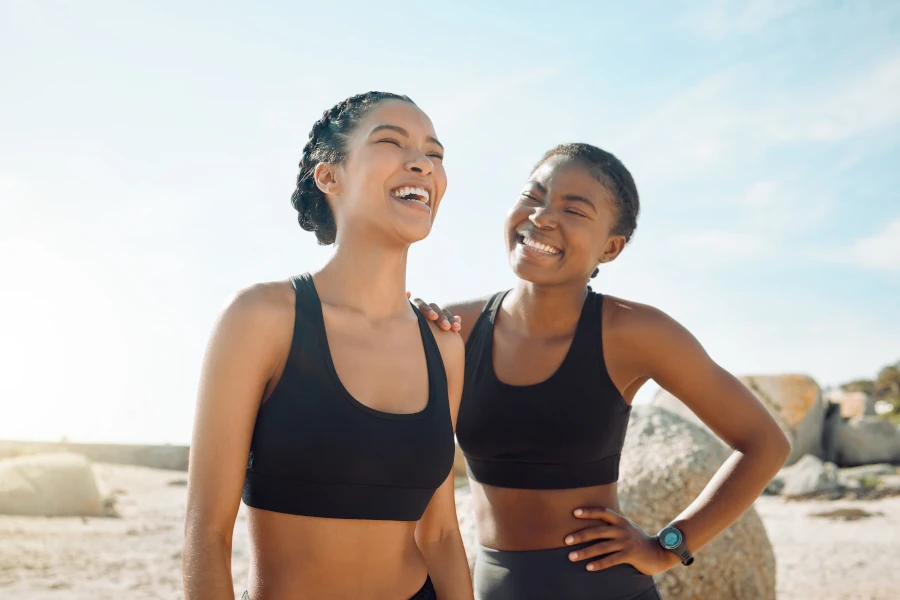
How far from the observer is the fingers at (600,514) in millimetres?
3102

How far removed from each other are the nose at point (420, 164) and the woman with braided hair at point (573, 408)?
1.00m

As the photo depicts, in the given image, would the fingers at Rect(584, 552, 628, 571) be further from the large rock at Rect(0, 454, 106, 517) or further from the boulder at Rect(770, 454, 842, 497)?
the boulder at Rect(770, 454, 842, 497)

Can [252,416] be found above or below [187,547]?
above

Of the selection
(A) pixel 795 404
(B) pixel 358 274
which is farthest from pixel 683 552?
(A) pixel 795 404

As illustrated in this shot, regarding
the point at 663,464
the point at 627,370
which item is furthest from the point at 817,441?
the point at 627,370

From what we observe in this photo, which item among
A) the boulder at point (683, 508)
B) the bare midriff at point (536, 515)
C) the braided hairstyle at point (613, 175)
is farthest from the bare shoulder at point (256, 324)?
the boulder at point (683, 508)

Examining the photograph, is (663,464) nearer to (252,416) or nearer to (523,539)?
(523,539)

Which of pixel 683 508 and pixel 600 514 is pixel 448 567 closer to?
pixel 600 514

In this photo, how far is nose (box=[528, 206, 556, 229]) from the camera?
336 cm

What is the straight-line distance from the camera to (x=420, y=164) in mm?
2451

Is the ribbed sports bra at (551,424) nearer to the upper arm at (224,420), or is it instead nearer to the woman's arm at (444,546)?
the woman's arm at (444,546)

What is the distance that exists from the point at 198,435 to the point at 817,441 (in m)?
18.6

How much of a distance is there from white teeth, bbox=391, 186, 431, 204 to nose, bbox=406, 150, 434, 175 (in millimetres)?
57

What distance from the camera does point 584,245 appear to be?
3.37 metres
